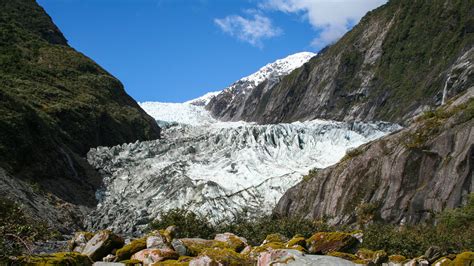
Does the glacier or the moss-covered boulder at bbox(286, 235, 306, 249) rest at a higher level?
the glacier

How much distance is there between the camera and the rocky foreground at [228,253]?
55.6 ft

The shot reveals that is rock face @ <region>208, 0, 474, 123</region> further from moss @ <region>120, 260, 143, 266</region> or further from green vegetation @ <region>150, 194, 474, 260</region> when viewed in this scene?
moss @ <region>120, 260, 143, 266</region>

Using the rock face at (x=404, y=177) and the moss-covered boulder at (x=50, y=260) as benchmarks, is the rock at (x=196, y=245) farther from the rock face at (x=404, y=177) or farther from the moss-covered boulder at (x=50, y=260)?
the rock face at (x=404, y=177)

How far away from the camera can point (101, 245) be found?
19.7 meters

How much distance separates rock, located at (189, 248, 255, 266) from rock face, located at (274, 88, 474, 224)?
1643 cm

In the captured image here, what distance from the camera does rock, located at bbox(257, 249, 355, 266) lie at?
54.1 ft

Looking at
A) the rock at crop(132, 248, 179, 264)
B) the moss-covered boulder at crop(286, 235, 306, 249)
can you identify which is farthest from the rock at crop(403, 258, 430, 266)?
the rock at crop(132, 248, 179, 264)

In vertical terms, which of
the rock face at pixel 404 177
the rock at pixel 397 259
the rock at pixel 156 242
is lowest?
the rock at pixel 156 242

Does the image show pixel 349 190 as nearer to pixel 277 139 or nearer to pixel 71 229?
pixel 71 229

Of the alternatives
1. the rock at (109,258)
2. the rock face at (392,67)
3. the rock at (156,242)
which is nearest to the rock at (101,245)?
the rock at (109,258)

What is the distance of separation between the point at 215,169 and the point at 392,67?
194 ft

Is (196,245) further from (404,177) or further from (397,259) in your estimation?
(404,177)

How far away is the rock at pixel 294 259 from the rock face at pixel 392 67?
59.9m

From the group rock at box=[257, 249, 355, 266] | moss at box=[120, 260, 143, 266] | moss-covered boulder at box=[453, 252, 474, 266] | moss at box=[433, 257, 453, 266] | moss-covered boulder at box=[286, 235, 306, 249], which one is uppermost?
moss-covered boulder at box=[453, 252, 474, 266]
